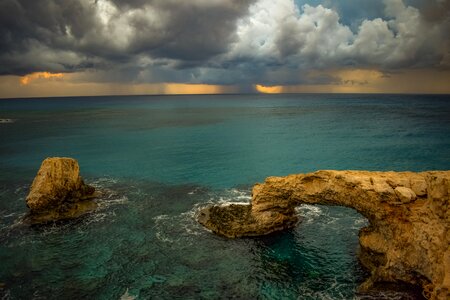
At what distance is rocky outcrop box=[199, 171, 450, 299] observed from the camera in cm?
1839

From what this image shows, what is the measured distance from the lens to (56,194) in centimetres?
3544

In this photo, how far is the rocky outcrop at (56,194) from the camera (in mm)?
34281

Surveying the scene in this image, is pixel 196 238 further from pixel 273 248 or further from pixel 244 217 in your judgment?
pixel 273 248

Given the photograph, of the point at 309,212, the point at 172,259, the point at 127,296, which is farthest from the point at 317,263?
the point at 127,296

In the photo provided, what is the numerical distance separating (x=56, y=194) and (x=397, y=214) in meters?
34.8

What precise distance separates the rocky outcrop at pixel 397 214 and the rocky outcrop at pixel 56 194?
80.0 feet

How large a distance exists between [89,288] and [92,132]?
87.6m

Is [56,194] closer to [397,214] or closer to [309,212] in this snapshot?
[309,212]

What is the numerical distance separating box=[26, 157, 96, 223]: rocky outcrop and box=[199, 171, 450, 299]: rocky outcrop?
2439cm

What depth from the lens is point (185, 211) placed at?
120 ft

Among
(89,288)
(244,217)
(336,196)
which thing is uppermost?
(336,196)

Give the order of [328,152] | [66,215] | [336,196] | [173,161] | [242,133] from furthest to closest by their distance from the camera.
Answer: [242,133] < [328,152] < [173,161] < [66,215] < [336,196]

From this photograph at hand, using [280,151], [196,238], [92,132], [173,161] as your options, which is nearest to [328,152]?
[280,151]

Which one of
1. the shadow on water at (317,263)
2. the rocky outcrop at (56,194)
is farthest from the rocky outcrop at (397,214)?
the rocky outcrop at (56,194)
